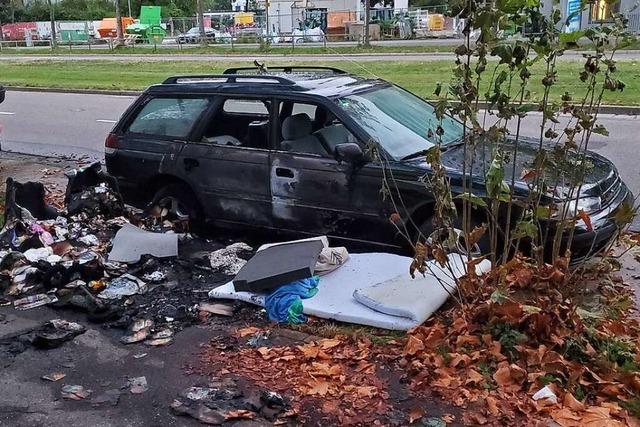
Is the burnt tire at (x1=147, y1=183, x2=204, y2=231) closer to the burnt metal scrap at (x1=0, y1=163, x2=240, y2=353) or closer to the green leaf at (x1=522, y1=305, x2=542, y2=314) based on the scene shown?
the burnt metal scrap at (x1=0, y1=163, x2=240, y2=353)

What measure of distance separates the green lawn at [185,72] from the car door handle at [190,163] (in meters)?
9.21

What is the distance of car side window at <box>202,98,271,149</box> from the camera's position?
6.21 meters

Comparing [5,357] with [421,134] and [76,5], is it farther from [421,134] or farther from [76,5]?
[76,5]

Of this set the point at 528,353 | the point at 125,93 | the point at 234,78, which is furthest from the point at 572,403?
the point at 125,93

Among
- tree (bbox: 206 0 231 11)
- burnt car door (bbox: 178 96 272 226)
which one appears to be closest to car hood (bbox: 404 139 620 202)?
burnt car door (bbox: 178 96 272 226)

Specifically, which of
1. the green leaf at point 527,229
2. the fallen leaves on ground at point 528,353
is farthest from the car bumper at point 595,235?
the green leaf at point 527,229

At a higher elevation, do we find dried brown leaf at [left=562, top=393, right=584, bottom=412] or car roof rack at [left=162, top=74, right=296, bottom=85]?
car roof rack at [left=162, top=74, right=296, bottom=85]

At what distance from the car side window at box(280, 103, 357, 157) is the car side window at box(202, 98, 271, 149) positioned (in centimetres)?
22

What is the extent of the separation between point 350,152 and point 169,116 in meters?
2.25

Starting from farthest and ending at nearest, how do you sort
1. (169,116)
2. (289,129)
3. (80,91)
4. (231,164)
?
(80,91) < (169,116) < (231,164) < (289,129)

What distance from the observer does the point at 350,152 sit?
215 inches

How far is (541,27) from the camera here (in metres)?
4.10

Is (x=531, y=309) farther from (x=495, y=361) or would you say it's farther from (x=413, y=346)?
(x=413, y=346)

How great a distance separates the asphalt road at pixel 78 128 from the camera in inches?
404
